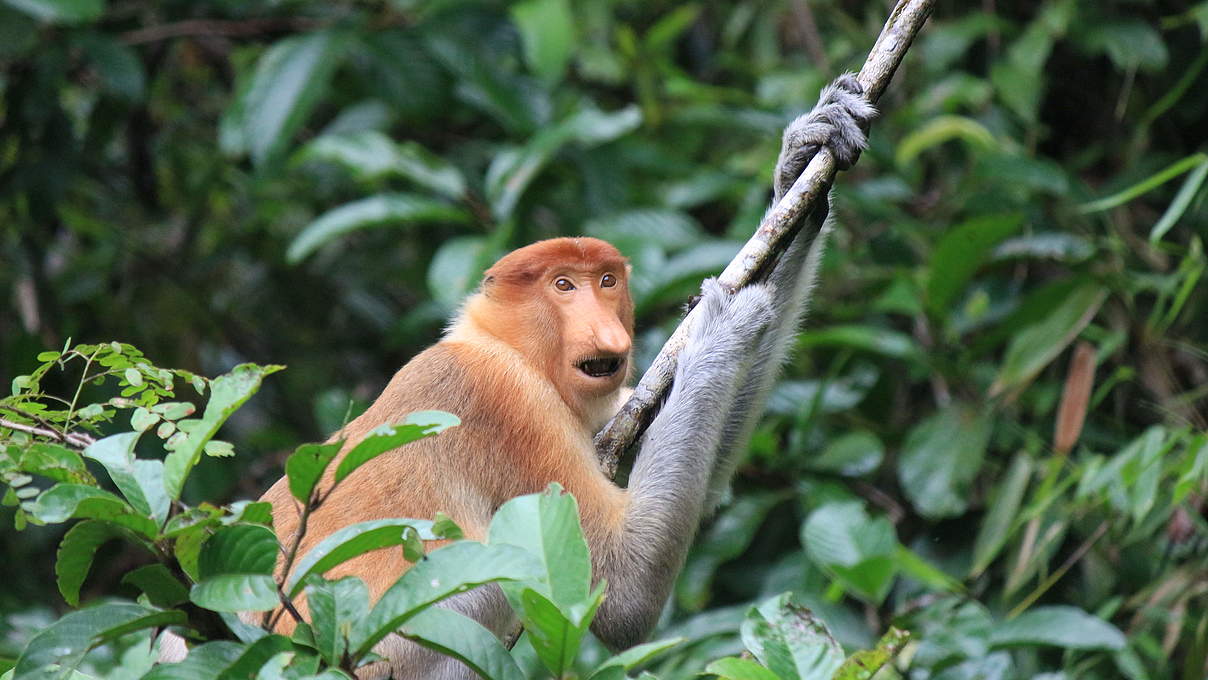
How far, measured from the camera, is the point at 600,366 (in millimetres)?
3145

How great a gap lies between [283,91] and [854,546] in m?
3.37

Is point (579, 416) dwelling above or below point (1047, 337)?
above

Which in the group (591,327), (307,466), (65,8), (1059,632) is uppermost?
(65,8)

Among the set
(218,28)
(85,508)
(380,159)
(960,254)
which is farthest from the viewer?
(218,28)

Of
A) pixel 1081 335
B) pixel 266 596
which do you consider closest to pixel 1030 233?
pixel 1081 335

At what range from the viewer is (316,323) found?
6828 mm

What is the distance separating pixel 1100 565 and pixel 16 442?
149 inches

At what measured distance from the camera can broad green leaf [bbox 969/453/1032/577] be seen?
4.29 metres

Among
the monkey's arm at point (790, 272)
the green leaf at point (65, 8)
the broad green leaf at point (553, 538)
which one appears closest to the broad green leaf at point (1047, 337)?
the monkey's arm at point (790, 272)

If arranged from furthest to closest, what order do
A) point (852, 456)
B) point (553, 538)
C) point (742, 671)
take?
point (852, 456) < point (742, 671) < point (553, 538)

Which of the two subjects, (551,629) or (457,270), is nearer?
(551,629)

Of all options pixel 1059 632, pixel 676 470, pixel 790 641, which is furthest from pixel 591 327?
pixel 1059 632

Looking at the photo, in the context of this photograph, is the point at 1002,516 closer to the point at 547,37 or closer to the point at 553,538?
the point at 553,538

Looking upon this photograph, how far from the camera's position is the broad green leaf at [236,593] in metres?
1.76
